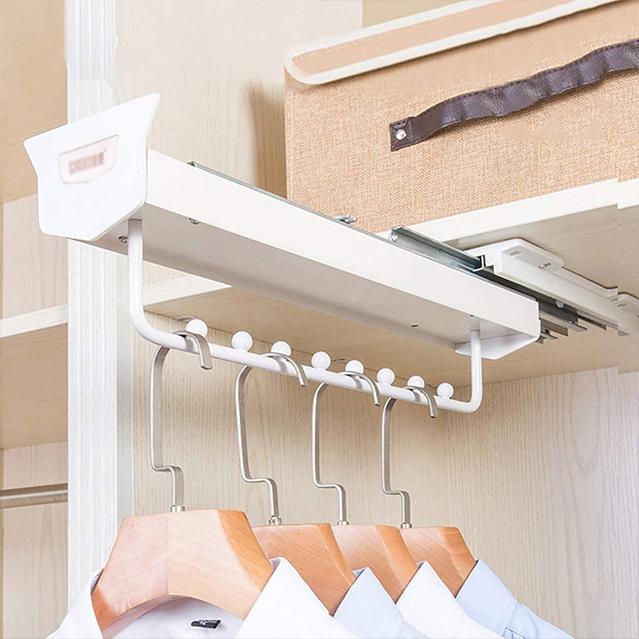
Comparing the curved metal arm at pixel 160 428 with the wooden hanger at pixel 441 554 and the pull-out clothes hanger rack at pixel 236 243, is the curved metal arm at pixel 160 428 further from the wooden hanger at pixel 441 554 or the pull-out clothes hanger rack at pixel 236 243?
the wooden hanger at pixel 441 554

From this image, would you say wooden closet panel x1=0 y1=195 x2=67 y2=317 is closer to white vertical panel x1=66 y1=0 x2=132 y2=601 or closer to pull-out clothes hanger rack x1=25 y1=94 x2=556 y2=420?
white vertical panel x1=66 y1=0 x2=132 y2=601

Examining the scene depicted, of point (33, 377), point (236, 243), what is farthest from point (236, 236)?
point (33, 377)

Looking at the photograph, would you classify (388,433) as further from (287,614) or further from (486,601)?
(287,614)

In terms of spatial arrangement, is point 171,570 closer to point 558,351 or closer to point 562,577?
point 558,351

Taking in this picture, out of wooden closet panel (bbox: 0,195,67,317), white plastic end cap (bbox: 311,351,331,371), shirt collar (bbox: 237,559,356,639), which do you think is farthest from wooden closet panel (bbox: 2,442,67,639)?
shirt collar (bbox: 237,559,356,639)

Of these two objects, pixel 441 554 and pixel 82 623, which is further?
pixel 441 554

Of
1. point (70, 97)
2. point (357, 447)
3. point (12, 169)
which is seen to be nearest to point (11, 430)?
point (12, 169)

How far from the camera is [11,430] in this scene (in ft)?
4.63

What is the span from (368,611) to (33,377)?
56 centimetres

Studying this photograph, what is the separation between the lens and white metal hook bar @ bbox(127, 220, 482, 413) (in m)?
0.58

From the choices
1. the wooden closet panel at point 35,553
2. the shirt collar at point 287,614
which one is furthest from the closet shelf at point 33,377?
the shirt collar at point 287,614

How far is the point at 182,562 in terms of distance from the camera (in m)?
0.60

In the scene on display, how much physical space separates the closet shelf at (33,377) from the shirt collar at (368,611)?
1.23 ft

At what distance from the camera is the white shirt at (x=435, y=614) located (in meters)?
0.75
